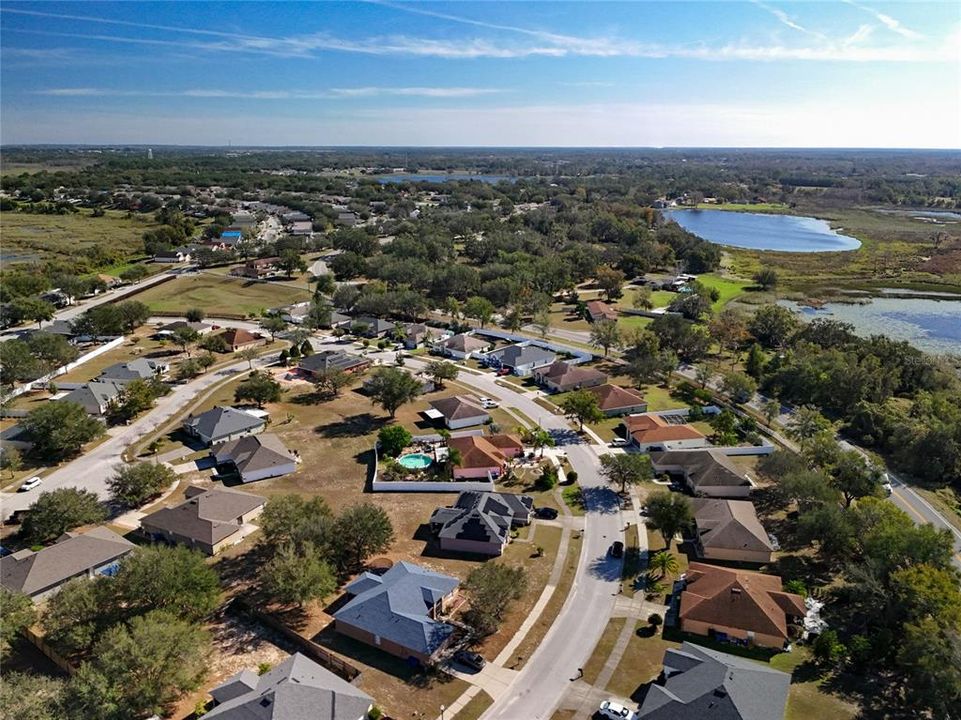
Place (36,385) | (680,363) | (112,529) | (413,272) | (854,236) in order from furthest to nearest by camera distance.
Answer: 1. (854,236)
2. (413,272)
3. (680,363)
4. (36,385)
5. (112,529)

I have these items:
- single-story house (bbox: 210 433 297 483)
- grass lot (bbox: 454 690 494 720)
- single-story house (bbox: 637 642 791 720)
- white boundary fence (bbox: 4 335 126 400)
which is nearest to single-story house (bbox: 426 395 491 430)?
single-story house (bbox: 210 433 297 483)

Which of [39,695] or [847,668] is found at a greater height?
[39,695]

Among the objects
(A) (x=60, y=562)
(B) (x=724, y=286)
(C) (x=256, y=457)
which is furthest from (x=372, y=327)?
(B) (x=724, y=286)

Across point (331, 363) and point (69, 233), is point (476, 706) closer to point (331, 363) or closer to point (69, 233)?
point (331, 363)

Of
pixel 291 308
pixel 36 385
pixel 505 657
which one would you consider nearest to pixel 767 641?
pixel 505 657

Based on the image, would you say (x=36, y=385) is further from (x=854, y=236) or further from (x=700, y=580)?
(x=854, y=236)

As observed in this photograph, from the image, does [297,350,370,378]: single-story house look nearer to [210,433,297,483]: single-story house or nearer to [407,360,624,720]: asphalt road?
[210,433,297,483]: single-story house
